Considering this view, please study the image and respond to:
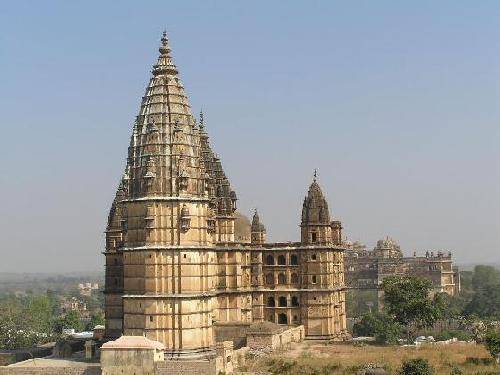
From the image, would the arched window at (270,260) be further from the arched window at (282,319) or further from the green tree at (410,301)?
the green tree at (410,301)

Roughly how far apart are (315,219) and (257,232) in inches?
230

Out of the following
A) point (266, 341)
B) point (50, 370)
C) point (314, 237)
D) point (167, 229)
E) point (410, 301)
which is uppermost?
point (314, 237)

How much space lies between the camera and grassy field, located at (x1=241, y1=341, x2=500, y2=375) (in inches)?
2388

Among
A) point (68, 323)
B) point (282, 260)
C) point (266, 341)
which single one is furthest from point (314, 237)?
point (68, 323)

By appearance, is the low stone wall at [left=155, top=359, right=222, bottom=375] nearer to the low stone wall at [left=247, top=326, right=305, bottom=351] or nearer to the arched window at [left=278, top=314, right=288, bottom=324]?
the low stone wall at [left=247, top=326, right=305, bottom=351]

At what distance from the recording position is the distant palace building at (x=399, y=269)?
15362 centimetres

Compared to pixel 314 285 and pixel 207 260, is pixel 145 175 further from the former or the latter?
pixel 314 285

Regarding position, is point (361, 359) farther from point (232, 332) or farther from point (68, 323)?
point (68, 323)

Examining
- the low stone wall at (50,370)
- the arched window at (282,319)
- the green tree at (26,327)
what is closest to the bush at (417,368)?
the low stone wall at (50,370)

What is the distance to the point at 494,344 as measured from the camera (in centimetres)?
6381

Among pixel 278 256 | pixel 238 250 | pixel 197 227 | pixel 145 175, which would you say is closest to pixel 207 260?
pixel 197 227

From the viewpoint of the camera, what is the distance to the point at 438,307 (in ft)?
276

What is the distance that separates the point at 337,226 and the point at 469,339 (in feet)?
56.1

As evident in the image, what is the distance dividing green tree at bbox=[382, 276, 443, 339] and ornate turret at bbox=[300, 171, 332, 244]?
23.6 feet
